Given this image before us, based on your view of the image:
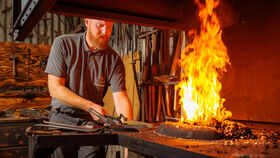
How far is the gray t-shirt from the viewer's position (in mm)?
3047

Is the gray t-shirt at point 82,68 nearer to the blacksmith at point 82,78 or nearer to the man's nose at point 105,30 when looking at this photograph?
the blacksmith at point 82,78

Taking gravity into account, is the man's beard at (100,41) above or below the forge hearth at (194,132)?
above

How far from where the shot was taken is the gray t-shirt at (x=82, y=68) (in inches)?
120

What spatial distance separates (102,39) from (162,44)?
4.97 ft

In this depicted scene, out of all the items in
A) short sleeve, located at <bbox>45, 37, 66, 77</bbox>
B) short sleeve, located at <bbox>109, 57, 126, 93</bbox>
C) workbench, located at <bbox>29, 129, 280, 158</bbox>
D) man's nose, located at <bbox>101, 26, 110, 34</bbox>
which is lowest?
workbench, located at <bbox>29, 129, 280, 158</bbox>

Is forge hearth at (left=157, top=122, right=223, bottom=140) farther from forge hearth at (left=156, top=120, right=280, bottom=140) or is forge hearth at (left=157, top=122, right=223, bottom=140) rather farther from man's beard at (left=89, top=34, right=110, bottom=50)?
man's beard at (left=89, top=34, right=110, bottom=50)

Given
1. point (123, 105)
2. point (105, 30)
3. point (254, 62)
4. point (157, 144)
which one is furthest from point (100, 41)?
point (157, 144)

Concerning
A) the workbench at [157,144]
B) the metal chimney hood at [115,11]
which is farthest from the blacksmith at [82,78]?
the workbench at [157,144]

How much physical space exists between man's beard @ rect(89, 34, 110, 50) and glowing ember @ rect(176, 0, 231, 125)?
42.0 inches

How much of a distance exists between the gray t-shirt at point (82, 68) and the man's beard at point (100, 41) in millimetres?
67

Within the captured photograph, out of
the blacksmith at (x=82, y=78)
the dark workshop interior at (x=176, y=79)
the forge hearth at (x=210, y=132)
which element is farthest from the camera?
the blacksmith at (x=82, y=78)

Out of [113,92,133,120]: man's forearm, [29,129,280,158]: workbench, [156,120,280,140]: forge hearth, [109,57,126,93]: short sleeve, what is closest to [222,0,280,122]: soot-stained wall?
[156,120,280,140]: forge hearth

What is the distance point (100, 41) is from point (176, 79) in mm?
1443

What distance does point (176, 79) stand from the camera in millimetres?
4160
